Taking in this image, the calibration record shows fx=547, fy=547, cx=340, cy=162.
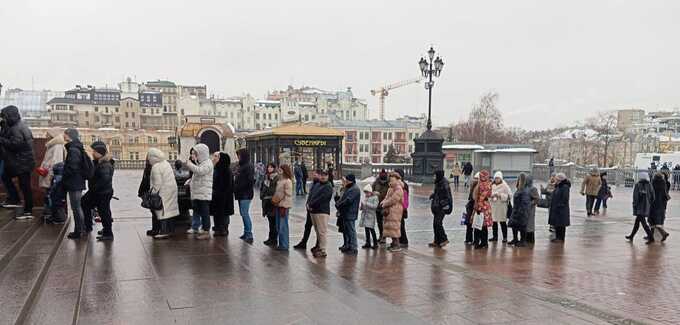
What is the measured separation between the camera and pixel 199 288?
20.3 ft

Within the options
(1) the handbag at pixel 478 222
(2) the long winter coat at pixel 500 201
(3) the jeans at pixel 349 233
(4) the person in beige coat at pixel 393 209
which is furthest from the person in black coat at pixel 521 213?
(3) the jeans at pixel 349 233

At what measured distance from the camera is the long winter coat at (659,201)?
11.4 meters

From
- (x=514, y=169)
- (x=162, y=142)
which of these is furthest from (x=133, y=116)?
(x=514, y=169)

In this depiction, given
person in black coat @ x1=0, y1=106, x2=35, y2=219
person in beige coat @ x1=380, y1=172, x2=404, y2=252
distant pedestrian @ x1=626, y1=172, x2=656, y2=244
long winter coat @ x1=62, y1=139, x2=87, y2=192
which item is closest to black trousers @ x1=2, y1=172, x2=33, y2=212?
person in black coat @ x1=0, y1=106, x2=35, y2=219

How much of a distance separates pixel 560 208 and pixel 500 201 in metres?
1.37

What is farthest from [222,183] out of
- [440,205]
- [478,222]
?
[478,222]

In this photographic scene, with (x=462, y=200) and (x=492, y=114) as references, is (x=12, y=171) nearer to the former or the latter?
(x=462, y=200)

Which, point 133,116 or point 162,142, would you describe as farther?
point 133,116

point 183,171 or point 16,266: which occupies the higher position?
point 183,171

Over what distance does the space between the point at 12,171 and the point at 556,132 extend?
155 meters

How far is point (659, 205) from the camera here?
11.4m

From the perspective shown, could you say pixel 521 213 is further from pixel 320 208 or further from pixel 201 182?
pixel 201 182

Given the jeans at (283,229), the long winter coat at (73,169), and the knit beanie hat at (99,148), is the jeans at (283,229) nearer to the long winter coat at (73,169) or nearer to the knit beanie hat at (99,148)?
the knit beanie hat at (99,148)

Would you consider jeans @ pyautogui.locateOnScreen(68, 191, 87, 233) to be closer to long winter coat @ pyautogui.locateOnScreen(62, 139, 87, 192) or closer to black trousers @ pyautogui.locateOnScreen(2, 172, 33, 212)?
long winter coat @ pyautogui.locateOnScreen(62, 139, 87, 192)
